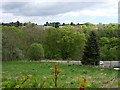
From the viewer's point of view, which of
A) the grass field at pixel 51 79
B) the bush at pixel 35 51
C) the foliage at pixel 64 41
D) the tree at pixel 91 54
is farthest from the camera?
the foliage at pixel 64 41

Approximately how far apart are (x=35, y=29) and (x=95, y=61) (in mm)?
10870

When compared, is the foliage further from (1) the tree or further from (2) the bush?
(2) the bush

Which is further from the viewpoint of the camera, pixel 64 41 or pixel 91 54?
pixel 64 41

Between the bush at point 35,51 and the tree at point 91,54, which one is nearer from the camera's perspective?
the tree at point 91,54

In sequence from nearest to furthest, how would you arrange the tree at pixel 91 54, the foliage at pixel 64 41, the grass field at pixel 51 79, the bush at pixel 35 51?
the grass field at pixel 51 79 → the tree at pixel 91 54 → the bush at pixel 35 51 → the foliage at pixel 64 41

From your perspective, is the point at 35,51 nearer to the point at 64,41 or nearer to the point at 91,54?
the point at 91,54

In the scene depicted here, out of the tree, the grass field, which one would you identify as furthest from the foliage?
the grass field

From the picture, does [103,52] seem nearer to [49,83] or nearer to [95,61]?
[95,61]

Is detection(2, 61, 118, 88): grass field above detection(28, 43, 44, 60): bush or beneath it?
above

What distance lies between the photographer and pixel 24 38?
30812 millimetres

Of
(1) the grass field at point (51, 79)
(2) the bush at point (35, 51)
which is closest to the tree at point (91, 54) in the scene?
(2) the bush at point (35, 51)

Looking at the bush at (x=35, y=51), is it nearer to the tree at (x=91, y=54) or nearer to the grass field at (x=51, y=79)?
the tree at (x=91, y=54)

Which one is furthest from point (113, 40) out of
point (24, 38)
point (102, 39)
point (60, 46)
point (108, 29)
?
point (24, 38)

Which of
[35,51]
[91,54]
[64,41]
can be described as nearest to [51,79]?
[91,54]
